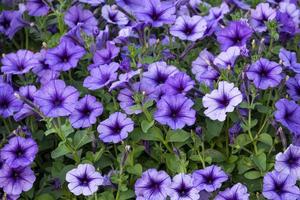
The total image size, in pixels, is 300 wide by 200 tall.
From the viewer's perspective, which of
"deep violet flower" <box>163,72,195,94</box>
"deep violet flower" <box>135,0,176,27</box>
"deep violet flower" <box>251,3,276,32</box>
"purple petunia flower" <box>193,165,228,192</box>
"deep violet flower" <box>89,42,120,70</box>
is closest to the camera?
"purple petunia flower" <box>193,165,228,192</box>

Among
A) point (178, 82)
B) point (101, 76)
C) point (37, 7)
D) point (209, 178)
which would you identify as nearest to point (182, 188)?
point (209, 178)

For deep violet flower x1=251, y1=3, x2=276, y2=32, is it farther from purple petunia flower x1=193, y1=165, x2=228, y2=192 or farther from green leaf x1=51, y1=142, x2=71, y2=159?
green leaf x1=51, y1=142, x2=71, y2=159

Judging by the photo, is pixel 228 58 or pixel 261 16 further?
pixel 261 16

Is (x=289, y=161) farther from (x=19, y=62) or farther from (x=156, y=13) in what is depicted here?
(x=19, y=62)

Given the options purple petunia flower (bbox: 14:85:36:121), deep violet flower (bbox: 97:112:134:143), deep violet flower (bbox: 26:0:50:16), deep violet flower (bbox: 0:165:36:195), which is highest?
deep violet flower (bbox: 26:0:50:16)

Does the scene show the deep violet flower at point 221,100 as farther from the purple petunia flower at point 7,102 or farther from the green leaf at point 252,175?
the purple petunia flower at point 7,102

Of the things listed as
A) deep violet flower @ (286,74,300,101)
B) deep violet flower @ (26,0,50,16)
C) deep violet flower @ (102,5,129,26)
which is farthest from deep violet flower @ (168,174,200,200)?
deep violet flower @ (26,0,50,16)

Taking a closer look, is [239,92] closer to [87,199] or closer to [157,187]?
[157,187]
